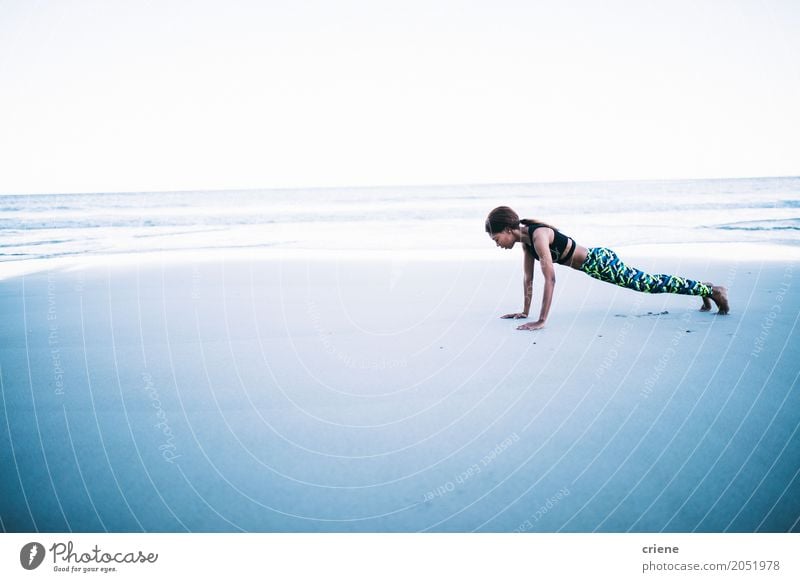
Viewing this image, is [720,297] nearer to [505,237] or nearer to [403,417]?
[505,237]

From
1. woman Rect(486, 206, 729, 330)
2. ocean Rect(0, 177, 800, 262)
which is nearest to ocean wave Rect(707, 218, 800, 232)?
ocean Rect(0, 177, 800, 262)

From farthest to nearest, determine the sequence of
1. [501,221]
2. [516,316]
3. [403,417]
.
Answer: [516,316] < [501,221] < [403,417]

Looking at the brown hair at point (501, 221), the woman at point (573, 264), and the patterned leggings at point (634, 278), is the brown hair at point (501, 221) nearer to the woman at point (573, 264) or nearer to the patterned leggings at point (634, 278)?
the woman at point (573, 264)

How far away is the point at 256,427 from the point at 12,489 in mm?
821

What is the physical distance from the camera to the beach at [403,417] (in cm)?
145

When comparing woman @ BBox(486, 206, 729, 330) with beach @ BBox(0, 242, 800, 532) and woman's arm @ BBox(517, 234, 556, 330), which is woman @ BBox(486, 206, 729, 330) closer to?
woman's arm @ BBox(517, 234, 556, 330)

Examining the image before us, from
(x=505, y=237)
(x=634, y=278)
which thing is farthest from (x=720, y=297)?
(x=505, y=237)

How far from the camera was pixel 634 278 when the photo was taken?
118 inches

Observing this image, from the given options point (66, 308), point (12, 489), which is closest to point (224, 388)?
point (12, 489)

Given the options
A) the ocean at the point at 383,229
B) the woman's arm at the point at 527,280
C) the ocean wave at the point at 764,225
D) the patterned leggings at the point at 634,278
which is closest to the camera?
the patterned leggings at the point at 634,278

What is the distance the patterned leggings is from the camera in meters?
2.98

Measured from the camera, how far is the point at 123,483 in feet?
5.24

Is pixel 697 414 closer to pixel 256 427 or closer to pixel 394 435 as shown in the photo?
pixel 394 435

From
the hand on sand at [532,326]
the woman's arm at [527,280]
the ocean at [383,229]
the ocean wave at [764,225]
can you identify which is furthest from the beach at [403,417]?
the ocean wave at [764,225]
